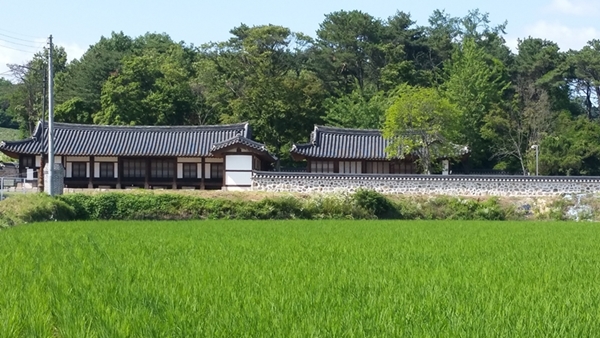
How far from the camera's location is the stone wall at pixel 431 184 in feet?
87.7

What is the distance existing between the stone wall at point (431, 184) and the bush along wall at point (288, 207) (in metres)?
0.78

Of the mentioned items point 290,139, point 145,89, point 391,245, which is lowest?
point 391,245

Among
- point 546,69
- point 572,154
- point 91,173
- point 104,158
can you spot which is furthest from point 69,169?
point 546,69

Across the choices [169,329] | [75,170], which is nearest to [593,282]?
[169,329]

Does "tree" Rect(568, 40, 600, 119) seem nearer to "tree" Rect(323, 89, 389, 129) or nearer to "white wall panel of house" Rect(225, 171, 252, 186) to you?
"tree" Rect(323, 89, 389, 129)

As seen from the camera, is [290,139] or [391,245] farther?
[290,139]

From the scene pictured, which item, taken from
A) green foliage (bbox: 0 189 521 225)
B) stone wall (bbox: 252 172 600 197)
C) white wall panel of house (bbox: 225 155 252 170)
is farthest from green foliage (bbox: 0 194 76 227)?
white wall panel of house (bbox: 225 155 252 170)

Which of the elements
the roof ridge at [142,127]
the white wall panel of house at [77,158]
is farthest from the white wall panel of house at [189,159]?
the white wall panel of house at [77,158]

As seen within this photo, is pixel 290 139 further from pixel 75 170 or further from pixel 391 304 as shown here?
pixel 391 304

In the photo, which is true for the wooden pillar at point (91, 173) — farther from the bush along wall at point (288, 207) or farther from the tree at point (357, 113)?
the tree at point (357, 113)

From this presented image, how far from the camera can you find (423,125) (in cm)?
3034

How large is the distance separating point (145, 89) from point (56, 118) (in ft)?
17.6

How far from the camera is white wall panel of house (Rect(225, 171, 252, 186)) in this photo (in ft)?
99.9

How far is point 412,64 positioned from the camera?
4178cm
